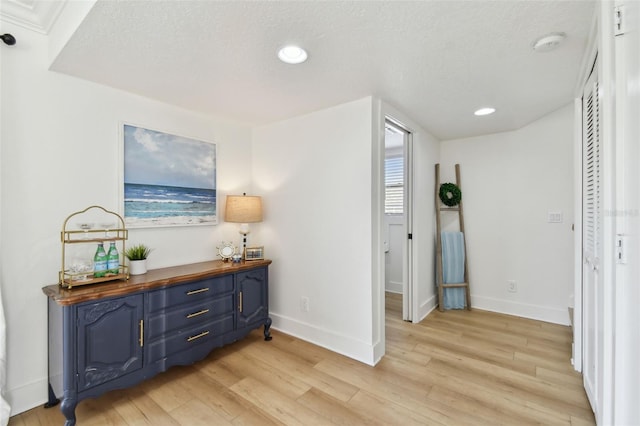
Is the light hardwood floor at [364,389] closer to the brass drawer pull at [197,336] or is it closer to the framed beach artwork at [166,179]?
the brass drawer pull at [197,336]

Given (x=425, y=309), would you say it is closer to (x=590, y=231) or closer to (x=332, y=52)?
(x=590, y=231)

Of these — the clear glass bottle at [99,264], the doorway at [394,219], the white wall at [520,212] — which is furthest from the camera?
the doorway at [394,219]

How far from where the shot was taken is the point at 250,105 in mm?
2545

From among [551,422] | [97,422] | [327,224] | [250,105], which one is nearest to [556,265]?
[551,422]

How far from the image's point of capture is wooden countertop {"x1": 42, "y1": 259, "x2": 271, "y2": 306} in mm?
1658

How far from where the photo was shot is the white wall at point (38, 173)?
1.76 metres

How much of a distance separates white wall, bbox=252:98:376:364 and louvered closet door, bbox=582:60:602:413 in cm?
134

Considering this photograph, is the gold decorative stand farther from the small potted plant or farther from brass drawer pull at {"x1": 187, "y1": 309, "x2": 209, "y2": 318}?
brass drawer pull at {"x1": 187, "y1": 309, "x2": 209, "y2": 318}

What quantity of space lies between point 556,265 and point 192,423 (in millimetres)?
3628

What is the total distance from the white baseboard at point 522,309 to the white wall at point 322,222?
201 centimetres

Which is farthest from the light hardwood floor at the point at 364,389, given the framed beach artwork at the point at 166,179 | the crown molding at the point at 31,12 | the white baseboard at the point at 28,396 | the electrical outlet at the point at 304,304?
the crown molding at the point at 31,12

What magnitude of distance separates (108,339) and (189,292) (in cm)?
53

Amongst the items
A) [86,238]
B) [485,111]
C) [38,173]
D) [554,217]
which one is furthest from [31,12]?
[554,217]

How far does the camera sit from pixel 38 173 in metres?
1.86
